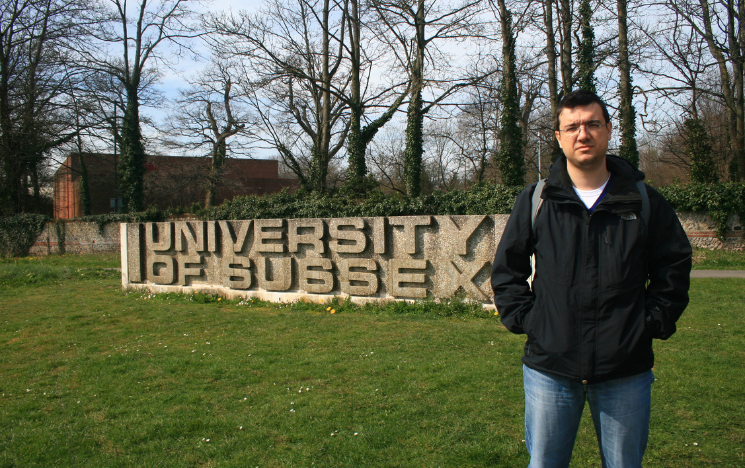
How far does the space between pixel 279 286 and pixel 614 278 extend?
8854 mm

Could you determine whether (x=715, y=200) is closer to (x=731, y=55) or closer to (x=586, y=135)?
(x=731, y=55)

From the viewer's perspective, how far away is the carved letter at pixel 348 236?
31.2 feet

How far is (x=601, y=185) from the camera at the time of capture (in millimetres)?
2426

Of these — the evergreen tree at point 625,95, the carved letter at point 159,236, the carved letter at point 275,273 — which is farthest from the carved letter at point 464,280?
the evergreen tree at point 625,95

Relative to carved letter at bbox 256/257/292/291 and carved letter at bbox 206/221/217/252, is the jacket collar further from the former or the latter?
carved letter at bbox 206/221/217/252

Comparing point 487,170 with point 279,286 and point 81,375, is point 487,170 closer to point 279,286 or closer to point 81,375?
point 279,286

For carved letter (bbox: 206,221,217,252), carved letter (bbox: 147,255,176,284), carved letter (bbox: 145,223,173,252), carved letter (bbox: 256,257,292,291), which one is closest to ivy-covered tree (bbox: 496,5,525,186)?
carved letter (bbox: 256,257,292,291)

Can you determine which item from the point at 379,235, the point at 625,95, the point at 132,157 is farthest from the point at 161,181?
the point at 379,235

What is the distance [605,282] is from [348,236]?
24.9ft

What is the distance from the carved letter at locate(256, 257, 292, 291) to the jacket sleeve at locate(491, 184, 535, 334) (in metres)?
8.15

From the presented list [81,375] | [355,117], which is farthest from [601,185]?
[355,117]

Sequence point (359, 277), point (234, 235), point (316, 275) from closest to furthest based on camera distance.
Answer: point (359, 277) → point (316, 275) → point (234, 235)

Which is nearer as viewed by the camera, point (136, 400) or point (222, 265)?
point (136, 400)

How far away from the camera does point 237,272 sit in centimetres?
1102
